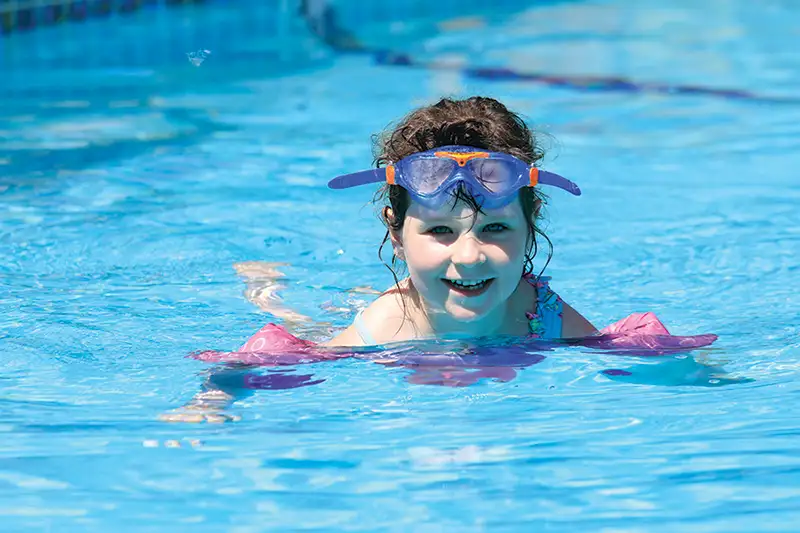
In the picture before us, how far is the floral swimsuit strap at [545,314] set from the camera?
4250 mm

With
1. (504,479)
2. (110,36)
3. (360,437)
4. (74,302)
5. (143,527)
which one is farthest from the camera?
(110,36)

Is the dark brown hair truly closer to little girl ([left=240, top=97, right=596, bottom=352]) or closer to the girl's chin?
little girl ([left=240, top=97, right=596, bottom=352])

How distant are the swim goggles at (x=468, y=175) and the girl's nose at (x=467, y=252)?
118mm

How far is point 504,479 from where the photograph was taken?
3.25 metres

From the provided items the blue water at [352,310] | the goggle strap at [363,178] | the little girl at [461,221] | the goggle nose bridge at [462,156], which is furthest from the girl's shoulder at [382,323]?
the goggle nose bridge at [462,156]

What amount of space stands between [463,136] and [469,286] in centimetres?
48

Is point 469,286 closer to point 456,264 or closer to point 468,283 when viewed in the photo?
point 468,283

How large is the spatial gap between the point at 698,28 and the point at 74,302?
8878 millimetres

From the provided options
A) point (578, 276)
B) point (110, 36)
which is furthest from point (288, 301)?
point (110, 36)

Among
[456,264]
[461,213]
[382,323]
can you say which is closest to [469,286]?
[456,264]

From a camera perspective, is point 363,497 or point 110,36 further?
point 110,36

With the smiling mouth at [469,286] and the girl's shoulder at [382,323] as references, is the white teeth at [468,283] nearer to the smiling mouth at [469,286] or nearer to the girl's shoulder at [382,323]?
the smiling mouth at [469,286]

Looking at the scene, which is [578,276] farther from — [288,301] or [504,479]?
[504,479]

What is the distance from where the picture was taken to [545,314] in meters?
4.28
